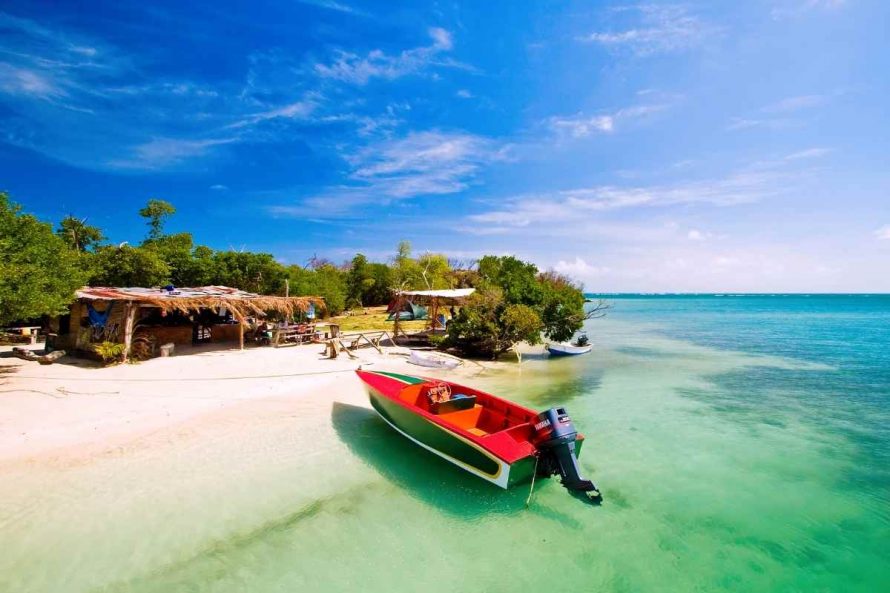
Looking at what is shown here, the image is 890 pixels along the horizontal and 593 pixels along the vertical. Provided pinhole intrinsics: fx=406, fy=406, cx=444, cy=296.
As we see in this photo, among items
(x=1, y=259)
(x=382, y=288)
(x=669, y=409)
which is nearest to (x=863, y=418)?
(x=669, y=409)

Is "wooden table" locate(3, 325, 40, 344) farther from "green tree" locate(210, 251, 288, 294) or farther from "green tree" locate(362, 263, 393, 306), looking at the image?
"green tree" locate(362, 263, 393, 306)

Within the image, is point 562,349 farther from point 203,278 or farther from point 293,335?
point 203,278

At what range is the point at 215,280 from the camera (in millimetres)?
28094

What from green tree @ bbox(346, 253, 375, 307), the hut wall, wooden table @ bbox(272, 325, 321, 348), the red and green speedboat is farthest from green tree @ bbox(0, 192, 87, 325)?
green tree @ bbox(346, 253, 375, 307)

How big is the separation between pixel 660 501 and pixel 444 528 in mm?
3683

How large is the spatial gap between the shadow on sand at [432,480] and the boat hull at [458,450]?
42cm

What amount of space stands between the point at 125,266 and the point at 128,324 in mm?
12006

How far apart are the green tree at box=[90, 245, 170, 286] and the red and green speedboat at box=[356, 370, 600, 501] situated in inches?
832

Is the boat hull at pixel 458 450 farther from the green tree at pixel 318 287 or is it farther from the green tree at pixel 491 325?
the green tree at pixel 318 287

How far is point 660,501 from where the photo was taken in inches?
264

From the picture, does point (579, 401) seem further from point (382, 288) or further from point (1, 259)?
point (382, 288)

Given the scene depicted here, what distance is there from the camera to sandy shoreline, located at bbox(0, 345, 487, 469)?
7688 millimetres

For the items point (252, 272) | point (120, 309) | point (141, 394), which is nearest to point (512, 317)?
point (141, 394)

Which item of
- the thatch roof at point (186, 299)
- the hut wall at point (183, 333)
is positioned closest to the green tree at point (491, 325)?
the thatch roof at point (186, 299)
